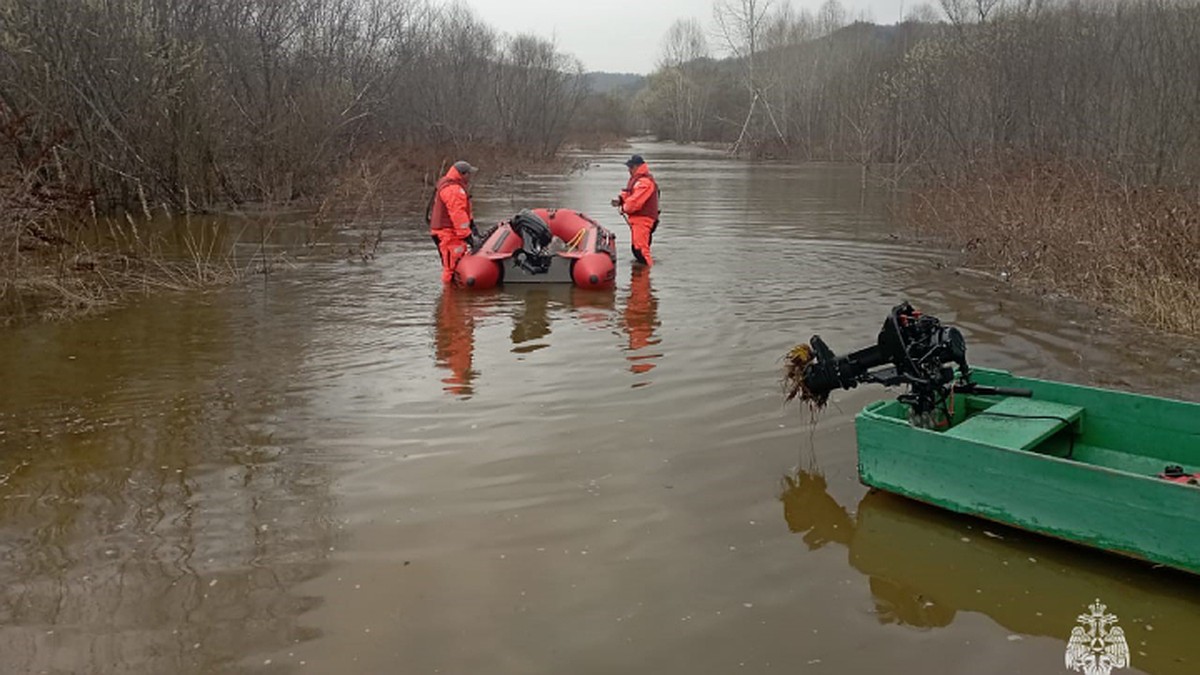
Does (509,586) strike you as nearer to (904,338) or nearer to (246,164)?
(904,338)

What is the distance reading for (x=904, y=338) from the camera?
4.98 meters

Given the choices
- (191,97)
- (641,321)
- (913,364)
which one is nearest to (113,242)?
(191,97)

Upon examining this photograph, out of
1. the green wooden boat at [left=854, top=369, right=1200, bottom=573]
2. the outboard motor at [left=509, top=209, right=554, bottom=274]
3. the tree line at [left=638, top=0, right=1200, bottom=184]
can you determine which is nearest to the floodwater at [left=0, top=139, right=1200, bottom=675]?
the green wooden boat at [left=854, top=369, right=1200, bottom=573]

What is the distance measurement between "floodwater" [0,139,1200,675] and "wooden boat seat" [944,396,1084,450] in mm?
444

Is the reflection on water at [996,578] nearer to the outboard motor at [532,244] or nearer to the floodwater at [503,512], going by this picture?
the floodwater at [503,512]

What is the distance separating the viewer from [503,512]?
4.89 meters

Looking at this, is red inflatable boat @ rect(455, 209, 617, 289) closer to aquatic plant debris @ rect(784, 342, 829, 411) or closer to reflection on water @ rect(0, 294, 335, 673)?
reflection on water @ rect(0, 294, 335, 673)

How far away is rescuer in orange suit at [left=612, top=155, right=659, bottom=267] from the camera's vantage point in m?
12.1

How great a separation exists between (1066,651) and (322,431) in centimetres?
423

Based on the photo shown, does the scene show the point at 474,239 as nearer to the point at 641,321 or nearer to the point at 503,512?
the point at 641,321

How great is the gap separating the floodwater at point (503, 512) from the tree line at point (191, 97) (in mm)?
4591

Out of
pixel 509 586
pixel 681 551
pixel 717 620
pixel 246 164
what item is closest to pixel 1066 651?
pixel 717 620

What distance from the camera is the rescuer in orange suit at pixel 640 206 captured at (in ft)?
39.6

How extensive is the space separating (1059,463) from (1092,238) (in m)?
6.97
